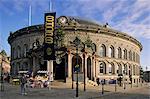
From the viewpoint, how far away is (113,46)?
82500 millimetres

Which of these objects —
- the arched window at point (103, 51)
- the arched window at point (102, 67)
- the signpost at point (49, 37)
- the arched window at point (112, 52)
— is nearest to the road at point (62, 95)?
the signpost at point (49, 37)

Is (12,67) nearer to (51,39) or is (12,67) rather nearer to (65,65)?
(65,65)

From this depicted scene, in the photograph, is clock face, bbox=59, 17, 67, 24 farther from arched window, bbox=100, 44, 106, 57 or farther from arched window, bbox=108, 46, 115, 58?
arched window, bbox=108, 46, 115, 58

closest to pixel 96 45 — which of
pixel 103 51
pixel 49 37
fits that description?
pixel 103 51

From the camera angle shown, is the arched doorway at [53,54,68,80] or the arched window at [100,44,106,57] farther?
the arched window at [100,44,106,57]

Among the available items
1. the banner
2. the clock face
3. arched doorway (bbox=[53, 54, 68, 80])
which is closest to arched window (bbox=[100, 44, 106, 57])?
the clock face

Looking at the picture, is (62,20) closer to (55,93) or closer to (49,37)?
(49,37)

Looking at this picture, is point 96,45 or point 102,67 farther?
point 102,67

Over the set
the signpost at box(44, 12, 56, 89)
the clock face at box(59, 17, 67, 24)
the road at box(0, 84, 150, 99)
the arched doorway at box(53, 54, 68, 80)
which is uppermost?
the clock face at box(59, 17, 67, 24)

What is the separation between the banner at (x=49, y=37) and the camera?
4212 centimetres

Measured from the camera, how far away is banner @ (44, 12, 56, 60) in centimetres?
4212

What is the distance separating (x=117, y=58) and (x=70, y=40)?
1601 centimetres

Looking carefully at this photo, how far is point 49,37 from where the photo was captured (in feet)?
144

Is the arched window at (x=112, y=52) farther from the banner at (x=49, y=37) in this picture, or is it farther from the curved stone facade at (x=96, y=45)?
the banner at (x=49, y=37)
